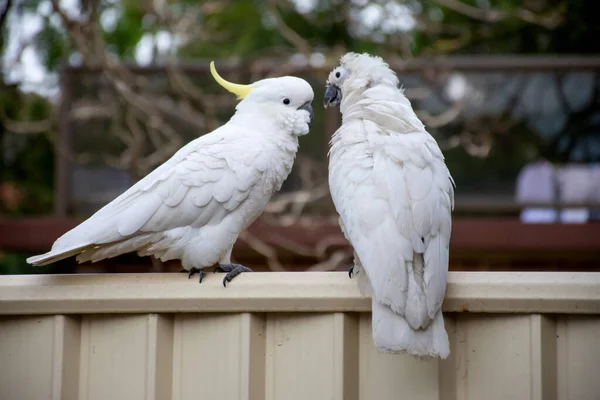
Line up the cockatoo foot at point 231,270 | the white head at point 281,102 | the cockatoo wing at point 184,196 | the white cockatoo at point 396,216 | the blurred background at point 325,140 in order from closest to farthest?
1. the white cockatoo at point 396,216
2. the cockatoo foot at point 231,270
3. the cockatoo wing at point 184,196
4. the white head at point 281,102
5. the blurred background at point 325,140

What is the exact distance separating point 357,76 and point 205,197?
65cm

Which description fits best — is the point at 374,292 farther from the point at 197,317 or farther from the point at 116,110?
the point at 116,110

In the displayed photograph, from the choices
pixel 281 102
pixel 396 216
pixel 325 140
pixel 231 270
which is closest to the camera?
pixel 396 216

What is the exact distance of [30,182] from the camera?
720 centimetres

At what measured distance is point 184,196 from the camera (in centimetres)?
227

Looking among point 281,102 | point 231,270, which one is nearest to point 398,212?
point 231,270

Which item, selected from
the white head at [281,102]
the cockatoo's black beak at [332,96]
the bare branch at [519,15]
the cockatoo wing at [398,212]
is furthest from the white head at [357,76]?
the bare branch at [519,15]

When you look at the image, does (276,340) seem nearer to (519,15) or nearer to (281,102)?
(281,102)

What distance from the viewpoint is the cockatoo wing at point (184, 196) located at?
2154mm

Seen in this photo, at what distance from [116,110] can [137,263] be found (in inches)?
41.3

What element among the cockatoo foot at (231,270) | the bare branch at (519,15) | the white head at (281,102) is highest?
the bare branch at (519,15)

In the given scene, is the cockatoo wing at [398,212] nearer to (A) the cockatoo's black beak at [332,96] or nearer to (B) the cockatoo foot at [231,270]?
(B) the cockatoo foot at [231,270]

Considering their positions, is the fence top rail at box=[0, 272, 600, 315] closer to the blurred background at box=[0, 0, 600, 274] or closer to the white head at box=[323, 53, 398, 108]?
the white head at box=[323, 53, 398, 108]

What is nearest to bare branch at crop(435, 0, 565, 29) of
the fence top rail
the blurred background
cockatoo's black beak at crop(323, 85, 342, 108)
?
the blurred background
